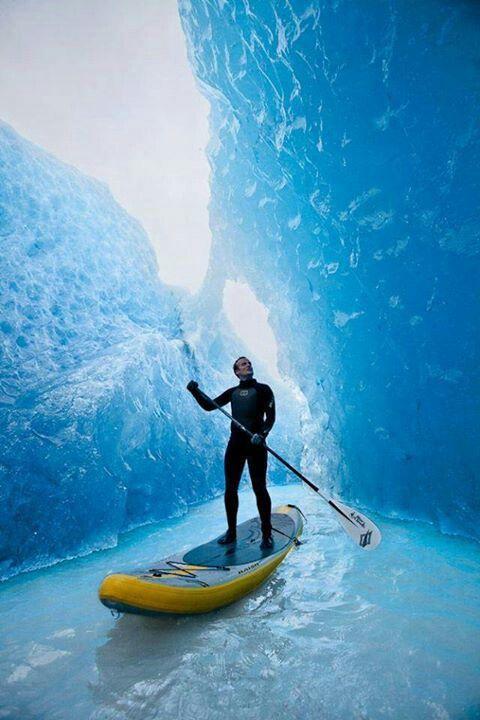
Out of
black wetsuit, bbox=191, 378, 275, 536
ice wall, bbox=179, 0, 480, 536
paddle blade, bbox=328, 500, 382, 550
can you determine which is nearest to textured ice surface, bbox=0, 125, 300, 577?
black wetsuit, bbox=191, 378, 275, 536

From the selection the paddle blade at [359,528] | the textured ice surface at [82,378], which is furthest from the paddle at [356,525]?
the textured ice surface at [82,378]

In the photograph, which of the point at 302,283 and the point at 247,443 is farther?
the point at 302,283

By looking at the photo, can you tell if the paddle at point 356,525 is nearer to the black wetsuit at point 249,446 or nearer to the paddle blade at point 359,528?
the paddle blade at point 359,528

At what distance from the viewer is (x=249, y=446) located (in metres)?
3.44

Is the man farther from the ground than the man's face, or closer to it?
closer to it

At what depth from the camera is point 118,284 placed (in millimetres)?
8859

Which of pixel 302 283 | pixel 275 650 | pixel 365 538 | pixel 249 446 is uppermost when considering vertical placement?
pixel 302 283

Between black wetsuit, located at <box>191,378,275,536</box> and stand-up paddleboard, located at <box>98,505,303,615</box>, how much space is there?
0.30m

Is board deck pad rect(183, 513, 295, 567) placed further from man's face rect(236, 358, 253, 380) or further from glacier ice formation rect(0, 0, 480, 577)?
glacier ice formation rect(0, 0, 480, 577)

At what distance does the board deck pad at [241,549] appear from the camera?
10.6 ft

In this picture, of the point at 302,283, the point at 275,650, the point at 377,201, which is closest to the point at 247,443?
the point at 275,650

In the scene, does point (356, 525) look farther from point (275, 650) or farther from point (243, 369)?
point (243, 369)

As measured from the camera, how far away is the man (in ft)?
11.1

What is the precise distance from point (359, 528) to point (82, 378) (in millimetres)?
4891
